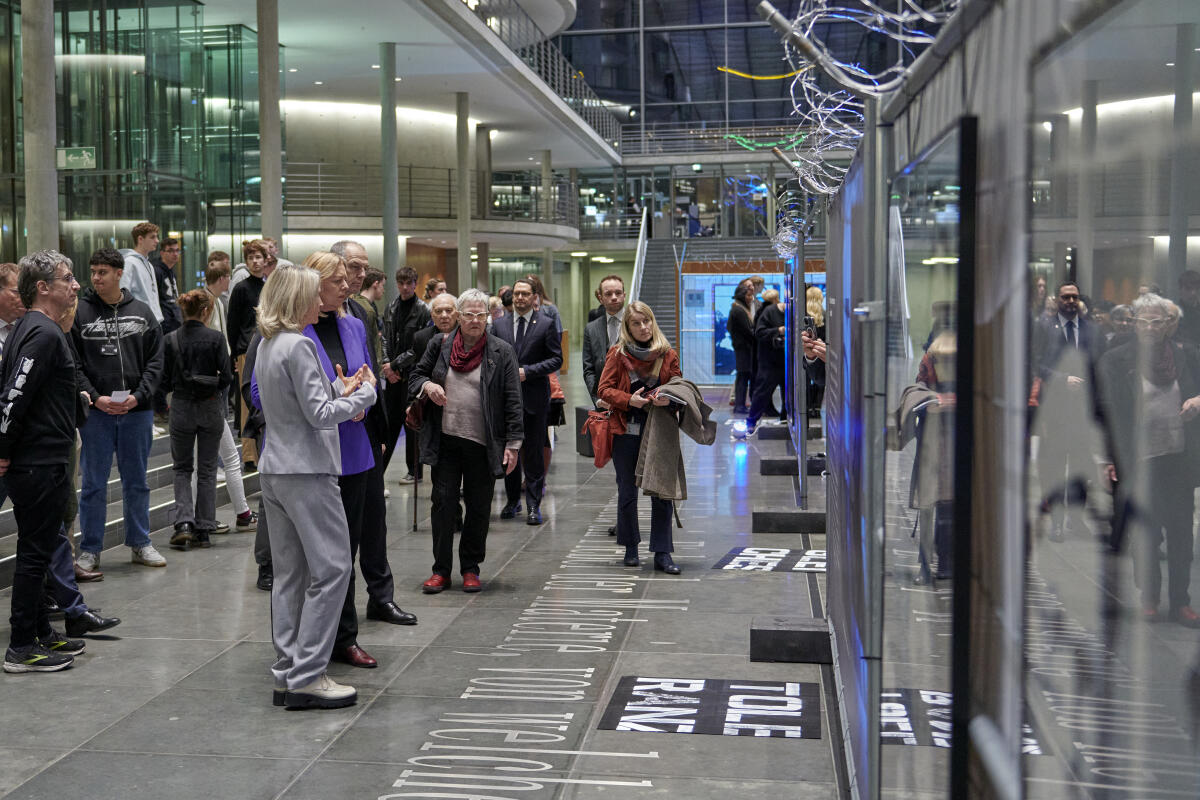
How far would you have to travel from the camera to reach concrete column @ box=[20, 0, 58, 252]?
10.5m

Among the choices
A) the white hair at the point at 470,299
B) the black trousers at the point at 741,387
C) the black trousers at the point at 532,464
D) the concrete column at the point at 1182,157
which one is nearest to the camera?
the concrete column at the point at 1182,157

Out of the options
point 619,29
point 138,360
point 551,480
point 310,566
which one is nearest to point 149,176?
point 551,480

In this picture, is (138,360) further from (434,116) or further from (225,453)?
(434,116)

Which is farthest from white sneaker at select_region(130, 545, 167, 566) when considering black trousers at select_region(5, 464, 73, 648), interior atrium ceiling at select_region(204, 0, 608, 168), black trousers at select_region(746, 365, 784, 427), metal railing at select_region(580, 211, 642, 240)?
metal railing at select_region(580, 211, 642, 240)

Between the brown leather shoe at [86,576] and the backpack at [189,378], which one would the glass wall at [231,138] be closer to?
the backpack at [189,378]

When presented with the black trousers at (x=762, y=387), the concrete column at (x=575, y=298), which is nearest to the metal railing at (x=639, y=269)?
the black trousers at (x=762, y=387)

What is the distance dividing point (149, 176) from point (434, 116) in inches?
664

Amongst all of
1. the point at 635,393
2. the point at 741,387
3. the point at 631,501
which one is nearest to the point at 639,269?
the point at 741,387

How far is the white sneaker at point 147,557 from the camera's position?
758cm

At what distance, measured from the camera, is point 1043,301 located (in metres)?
1.26

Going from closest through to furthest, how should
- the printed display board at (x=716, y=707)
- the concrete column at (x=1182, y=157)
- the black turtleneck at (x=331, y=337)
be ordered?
the concrete column at (x=1182, y=157) < the printed display board at (x=716, y=707) < the black turtleneck at (x=331, y=337)

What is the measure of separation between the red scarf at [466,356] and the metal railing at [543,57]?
14.1m

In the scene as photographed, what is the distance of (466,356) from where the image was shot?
6734mm

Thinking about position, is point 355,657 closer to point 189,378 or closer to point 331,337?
point 331,337
